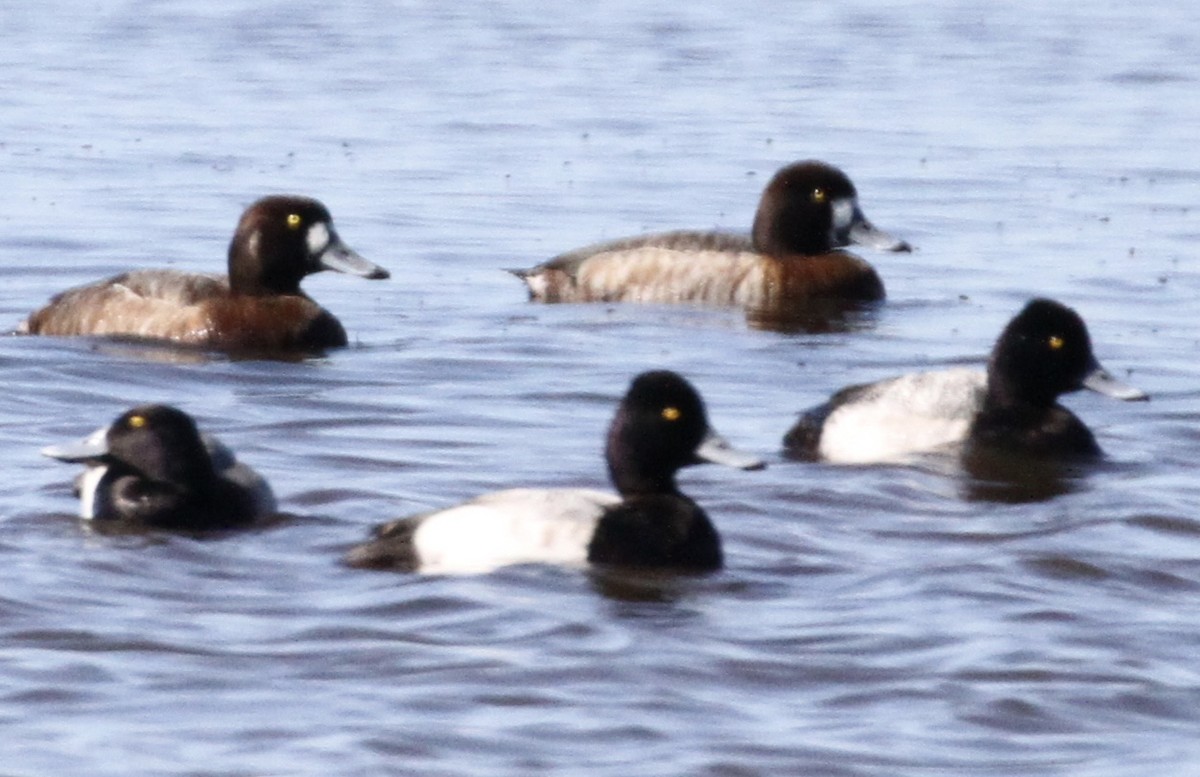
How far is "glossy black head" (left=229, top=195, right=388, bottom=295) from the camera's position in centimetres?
1517

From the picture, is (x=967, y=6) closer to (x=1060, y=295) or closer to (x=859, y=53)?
(x=859, y=53)

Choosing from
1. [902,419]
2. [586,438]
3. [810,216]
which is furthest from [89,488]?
[810,216]

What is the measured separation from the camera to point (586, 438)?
1250cm

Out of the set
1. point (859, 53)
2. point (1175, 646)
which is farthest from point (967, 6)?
point (1175, 646)

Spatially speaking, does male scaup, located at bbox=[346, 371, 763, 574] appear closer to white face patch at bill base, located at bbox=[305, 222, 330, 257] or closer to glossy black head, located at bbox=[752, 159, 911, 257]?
white face patch at bill base, located at bbox=[305, 222, 330, 257]

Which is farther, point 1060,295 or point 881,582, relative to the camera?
point 1060,295

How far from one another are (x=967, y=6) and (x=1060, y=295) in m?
22.5

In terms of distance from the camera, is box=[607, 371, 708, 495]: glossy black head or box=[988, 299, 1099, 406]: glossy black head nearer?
box=[607, 371, 708, 495]: glossy black head

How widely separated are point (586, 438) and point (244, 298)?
329cm

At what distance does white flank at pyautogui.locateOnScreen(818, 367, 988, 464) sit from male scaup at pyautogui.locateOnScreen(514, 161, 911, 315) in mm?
4595

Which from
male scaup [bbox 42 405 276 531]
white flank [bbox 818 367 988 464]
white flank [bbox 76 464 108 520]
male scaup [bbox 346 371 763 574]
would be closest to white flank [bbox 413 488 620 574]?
male scaup [bbox 346 371 763 574]

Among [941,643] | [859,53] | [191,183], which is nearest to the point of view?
[941,643]

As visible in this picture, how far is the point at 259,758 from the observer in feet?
24.3

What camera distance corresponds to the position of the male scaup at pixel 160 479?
10227 mm
